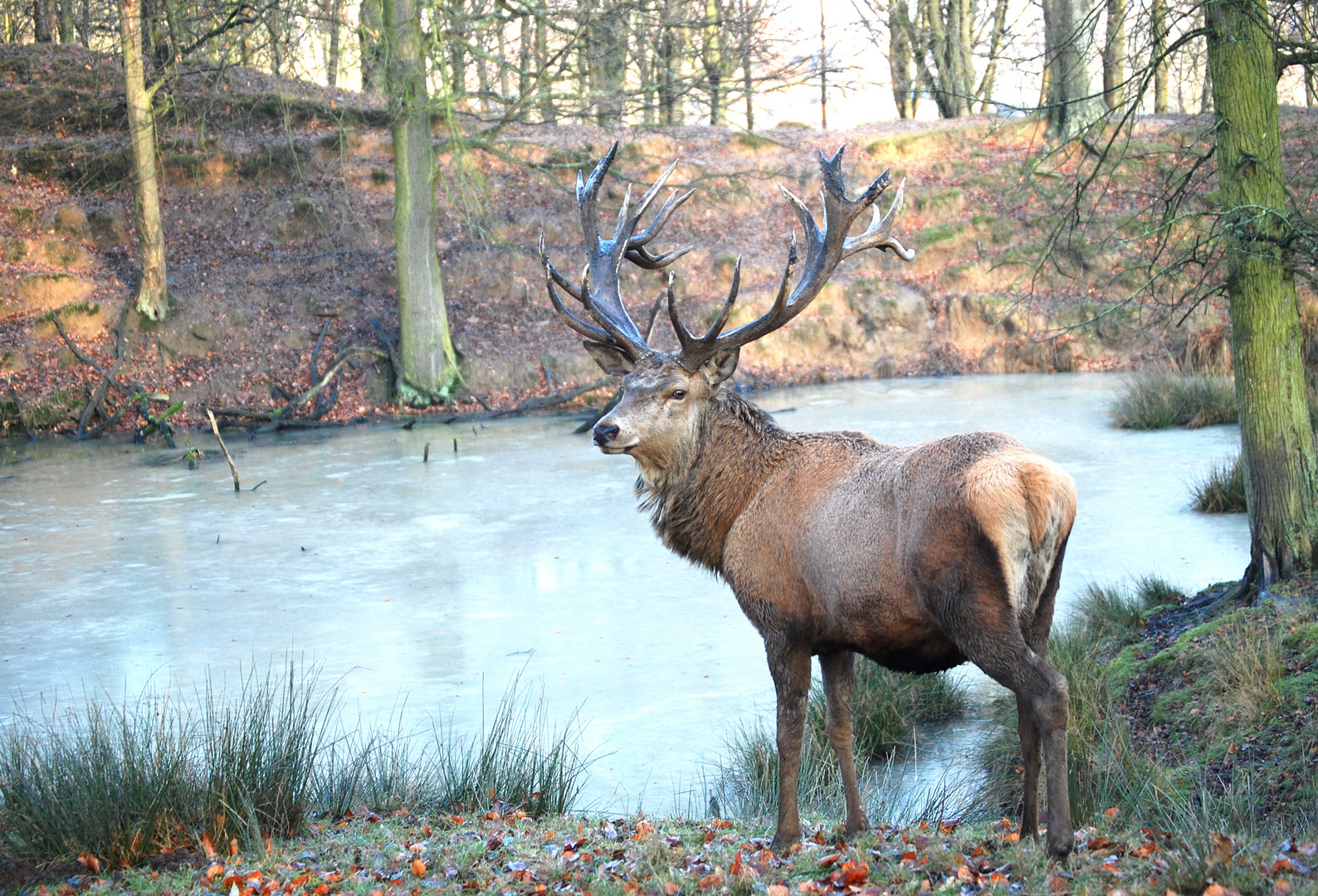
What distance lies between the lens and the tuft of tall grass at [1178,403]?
13.6m

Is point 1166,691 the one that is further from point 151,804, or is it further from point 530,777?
point 151,804

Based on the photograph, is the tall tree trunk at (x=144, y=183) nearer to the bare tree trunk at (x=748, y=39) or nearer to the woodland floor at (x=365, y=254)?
the woodland floor at (x=365, y=254)

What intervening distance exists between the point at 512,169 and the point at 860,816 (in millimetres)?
22076

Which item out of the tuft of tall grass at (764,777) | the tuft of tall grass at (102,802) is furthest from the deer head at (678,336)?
the tuft of tall grass at (102,802)

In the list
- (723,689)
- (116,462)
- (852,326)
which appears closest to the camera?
(723,689)

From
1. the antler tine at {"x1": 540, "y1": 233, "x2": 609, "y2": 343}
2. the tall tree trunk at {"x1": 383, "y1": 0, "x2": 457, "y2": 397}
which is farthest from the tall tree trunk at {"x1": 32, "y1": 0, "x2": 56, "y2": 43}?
the antler tine at {"x1": 540, "y1": 233, "x2": 609, "y2": 343}

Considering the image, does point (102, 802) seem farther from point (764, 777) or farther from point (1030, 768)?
point (1030, 768)

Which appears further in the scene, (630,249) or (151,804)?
(630,249)

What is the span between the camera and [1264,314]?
6.58 metres

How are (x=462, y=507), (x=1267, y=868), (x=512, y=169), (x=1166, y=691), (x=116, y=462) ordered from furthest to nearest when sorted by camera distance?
(x=512, y=169) → (x=116, y=462) → (x=462, y=507) → (x=1166, y=691) → (x=1267, y=868)

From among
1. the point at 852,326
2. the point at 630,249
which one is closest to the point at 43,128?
the point at 852,326

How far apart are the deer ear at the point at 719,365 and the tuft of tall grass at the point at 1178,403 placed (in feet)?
33.7

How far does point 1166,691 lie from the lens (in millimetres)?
5863

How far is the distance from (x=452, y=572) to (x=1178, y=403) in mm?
9400
